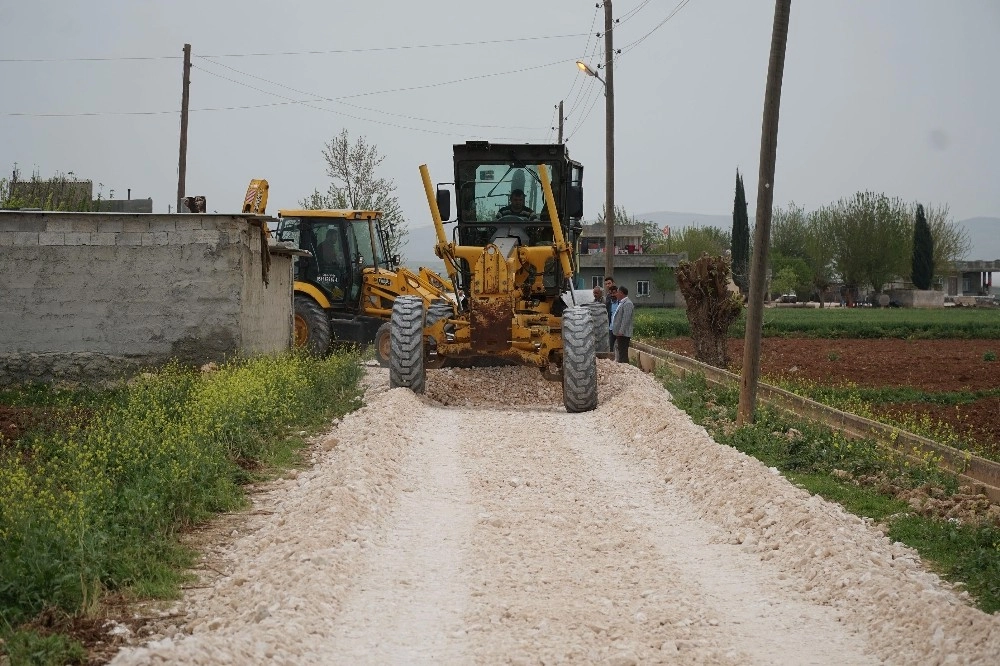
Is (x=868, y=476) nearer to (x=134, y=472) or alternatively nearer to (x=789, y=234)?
(x=134, y=472)

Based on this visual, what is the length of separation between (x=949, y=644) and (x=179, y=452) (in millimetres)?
6210

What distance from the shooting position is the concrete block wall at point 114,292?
59.4 ft

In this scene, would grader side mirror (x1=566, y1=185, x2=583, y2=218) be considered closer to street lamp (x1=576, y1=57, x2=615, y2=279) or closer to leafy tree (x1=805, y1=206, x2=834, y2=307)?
street lamp (x1=576, y1=57, x2=615, y2=279)

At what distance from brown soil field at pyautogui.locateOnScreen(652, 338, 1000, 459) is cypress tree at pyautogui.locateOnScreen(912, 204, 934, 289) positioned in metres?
56.2

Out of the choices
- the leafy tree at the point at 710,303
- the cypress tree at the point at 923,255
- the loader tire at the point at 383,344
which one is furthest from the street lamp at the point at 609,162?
the cypress tree at the point at 923,255

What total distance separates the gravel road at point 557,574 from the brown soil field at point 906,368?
4.62 metres

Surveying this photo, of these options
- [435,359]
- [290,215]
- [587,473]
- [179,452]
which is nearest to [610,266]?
[290,215]

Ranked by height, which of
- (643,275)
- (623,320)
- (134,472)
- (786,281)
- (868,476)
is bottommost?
(868,476)

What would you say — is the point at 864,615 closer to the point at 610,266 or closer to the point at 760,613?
the point at 760,613

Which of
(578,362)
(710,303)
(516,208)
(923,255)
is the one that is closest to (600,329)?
(516,208)

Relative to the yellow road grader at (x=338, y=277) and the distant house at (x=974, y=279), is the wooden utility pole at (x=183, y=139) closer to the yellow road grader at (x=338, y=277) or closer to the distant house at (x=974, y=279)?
the yellow road grader at (x=338, y=277)

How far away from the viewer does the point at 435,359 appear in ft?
58.4

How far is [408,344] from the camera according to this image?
56.6 feet

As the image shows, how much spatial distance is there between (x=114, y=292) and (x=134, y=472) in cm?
927
